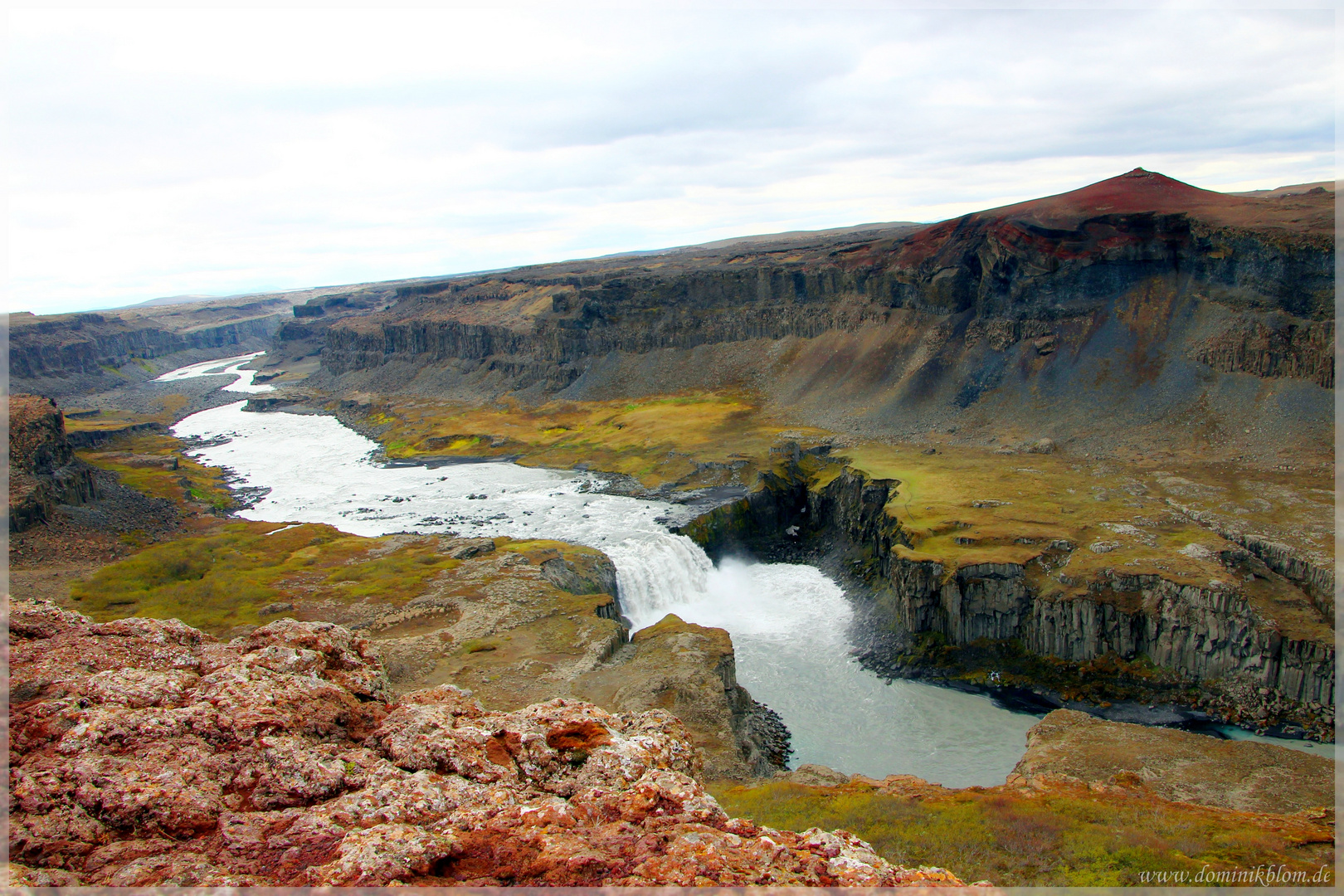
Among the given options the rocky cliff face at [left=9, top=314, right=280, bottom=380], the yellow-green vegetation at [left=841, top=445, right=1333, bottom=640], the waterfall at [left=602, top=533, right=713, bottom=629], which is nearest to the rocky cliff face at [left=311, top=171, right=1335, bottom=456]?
the yellow-green vegetation at [left=841, top=445, right=1333, bottom=640]

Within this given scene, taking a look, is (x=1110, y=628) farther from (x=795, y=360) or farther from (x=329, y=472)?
(x=329, y=472)

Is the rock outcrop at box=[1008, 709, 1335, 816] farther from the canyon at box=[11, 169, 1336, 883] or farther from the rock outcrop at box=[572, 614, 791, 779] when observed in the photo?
the rock outcrop at box=[572, 614, 791, 779]

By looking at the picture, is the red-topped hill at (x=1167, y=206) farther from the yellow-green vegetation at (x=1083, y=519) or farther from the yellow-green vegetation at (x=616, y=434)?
the yellow-green vegetation at (x=616, y=434)

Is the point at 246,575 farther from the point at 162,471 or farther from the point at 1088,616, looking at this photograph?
the point at 1088,616

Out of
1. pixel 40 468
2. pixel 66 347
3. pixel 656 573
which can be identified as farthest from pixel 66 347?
pixel 656 573

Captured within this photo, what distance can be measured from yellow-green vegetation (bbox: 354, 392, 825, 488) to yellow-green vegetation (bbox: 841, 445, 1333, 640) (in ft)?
55.0

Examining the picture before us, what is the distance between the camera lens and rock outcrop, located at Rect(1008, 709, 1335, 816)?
25594mm

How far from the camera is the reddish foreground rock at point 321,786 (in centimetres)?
940

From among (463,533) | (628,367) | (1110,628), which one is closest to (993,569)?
(1110,628)

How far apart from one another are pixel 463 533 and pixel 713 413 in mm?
40433

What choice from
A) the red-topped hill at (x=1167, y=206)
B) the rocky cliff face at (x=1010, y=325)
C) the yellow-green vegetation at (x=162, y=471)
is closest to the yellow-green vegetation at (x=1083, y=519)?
the rocky cliff face at (x=1010, y=325)

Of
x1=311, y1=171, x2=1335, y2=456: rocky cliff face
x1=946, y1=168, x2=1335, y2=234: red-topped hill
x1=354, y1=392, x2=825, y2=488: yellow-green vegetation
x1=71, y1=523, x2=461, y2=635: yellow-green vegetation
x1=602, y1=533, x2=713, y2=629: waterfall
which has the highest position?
x1=946, y1=168, x2=1335, y2=234: red-topped hill

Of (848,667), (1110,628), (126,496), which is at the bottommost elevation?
(848,667)

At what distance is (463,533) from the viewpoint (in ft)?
201
